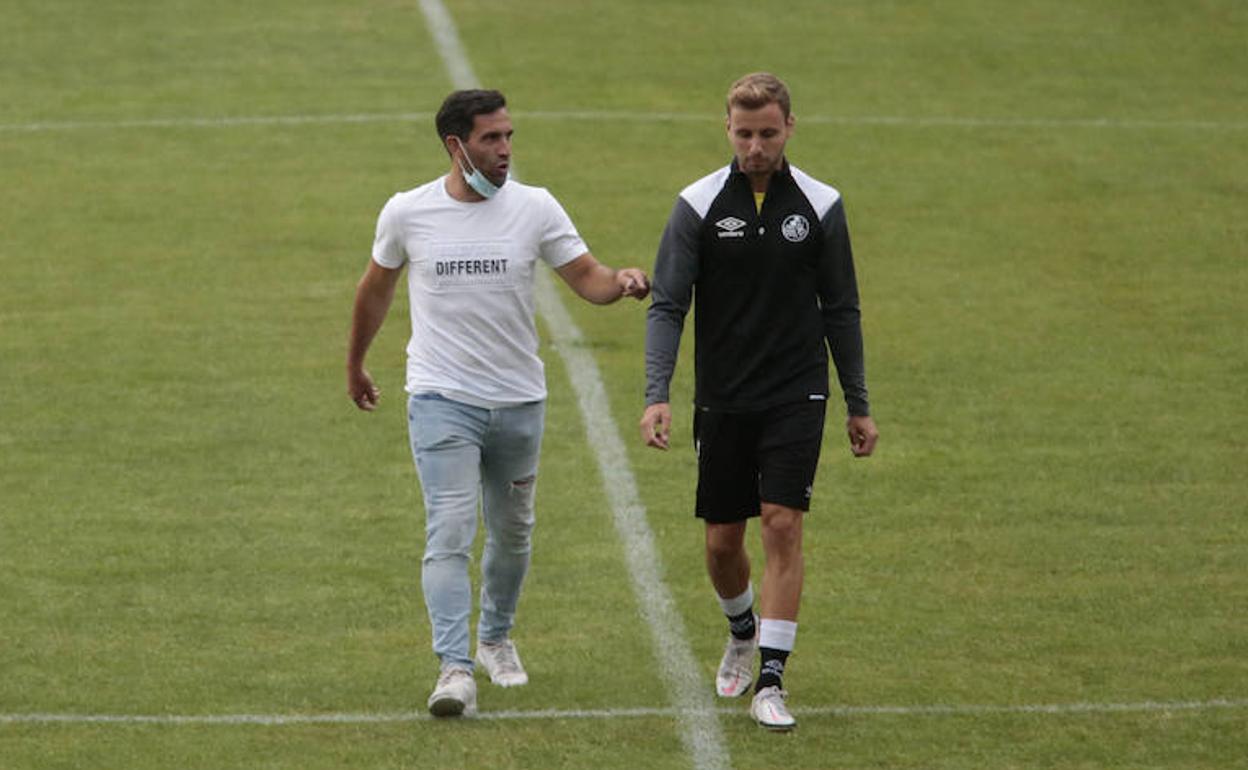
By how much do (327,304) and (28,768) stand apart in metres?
8.01

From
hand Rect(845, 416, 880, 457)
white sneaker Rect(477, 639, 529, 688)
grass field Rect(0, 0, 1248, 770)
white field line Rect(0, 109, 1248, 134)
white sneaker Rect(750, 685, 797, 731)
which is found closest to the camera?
white sneaker Rect(750, 685, 797, 731)

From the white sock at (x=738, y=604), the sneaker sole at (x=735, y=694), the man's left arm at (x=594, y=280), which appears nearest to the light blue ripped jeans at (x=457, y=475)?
the man's left arm at (x=594, y=280)

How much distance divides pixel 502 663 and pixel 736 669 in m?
0.84

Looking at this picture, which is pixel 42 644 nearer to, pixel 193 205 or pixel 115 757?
pixel 115 757

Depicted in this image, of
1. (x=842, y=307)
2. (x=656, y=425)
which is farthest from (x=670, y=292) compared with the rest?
(x=842, y=307)

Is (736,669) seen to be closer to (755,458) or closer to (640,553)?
(755,458)

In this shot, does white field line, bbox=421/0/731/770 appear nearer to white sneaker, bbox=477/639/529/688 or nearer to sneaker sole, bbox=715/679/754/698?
sneaker sole, bbox=715/679/754/698

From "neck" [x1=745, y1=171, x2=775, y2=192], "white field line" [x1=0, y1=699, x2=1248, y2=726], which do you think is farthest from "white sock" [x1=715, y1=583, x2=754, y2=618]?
"neck" [x1=745, y1=171, x2=775, y2=192]

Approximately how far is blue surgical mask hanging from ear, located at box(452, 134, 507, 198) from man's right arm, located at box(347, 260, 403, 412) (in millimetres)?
415

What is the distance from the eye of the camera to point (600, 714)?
8.52 m

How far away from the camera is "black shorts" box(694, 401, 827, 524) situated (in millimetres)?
8383

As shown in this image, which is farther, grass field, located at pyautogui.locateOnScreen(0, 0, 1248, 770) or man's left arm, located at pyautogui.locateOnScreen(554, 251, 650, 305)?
grass field, located at pyautogui.locateOnScreen(0, 0, 1248, 770)

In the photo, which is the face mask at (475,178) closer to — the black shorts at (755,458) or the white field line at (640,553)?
the black shorts at (755,458)

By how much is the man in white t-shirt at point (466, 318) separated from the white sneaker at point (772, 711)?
0.97 metres
